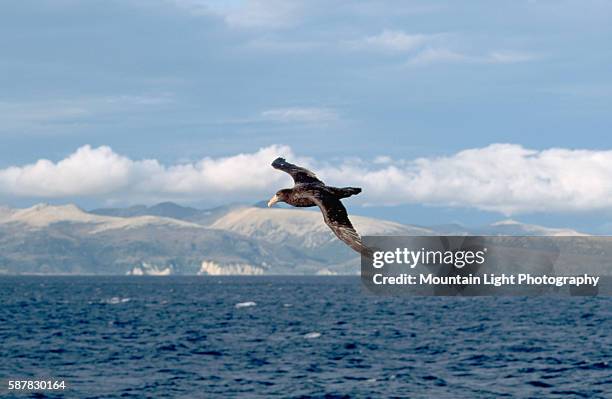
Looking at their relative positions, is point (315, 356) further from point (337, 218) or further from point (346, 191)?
point (337, 218)

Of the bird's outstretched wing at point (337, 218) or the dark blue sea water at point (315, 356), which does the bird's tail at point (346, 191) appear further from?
the dark blue sea water at point (315, 356)

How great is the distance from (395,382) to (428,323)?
75546mm

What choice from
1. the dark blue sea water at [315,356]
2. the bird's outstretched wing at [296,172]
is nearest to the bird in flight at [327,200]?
the bird's outstretched wing at [296,172]

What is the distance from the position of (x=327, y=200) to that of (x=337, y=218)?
24.4 inches

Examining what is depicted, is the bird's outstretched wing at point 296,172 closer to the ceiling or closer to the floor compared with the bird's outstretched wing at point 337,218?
closer to the ceiling

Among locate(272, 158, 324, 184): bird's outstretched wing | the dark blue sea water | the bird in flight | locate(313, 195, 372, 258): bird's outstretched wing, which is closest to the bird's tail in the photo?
the bird in flight

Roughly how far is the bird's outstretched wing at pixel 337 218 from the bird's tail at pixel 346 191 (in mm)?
275

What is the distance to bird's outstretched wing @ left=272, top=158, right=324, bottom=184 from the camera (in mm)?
16845

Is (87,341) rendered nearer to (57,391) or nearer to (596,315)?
(57,391)

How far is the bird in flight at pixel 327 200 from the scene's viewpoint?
1266cm

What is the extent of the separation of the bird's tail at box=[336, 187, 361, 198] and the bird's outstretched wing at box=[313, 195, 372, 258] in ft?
0.90

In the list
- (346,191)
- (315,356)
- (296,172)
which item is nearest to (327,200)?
(346,191)

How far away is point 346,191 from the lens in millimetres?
14414

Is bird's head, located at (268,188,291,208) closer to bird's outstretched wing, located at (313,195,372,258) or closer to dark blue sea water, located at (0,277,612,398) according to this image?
bird's outstretched wing, located at (313,195,372,258)
